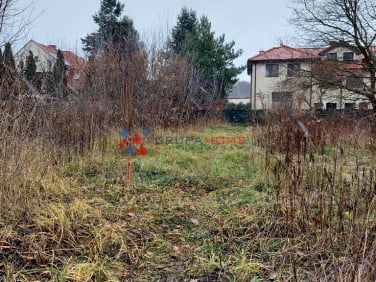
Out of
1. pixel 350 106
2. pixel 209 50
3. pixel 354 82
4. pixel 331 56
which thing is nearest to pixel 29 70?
pixel 350 106

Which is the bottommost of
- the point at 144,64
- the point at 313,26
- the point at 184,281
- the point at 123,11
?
the point at 184,281

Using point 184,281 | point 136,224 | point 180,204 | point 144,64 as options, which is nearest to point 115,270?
point 184,281

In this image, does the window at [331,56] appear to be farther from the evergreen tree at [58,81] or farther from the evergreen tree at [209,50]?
the evergreen tree at [58,81]

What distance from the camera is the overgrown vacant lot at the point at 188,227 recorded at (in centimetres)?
197

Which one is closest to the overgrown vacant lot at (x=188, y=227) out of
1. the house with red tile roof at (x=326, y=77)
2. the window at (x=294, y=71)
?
the house with red tile roof at (x=326, y=77)

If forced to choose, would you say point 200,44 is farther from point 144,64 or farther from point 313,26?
point 144,64

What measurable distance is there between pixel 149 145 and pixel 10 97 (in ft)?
12.8

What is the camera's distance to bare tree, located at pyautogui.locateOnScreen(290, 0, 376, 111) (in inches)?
469

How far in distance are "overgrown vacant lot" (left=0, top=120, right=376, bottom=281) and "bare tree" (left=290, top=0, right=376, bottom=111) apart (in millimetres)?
10605

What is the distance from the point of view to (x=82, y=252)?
86.2 inches

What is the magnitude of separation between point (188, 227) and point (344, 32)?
41.7ft

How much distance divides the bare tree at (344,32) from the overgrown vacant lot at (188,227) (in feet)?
34.8

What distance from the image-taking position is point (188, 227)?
2.75m

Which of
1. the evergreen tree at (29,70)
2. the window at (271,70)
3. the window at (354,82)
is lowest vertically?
the evergreen tree at (29,70)
